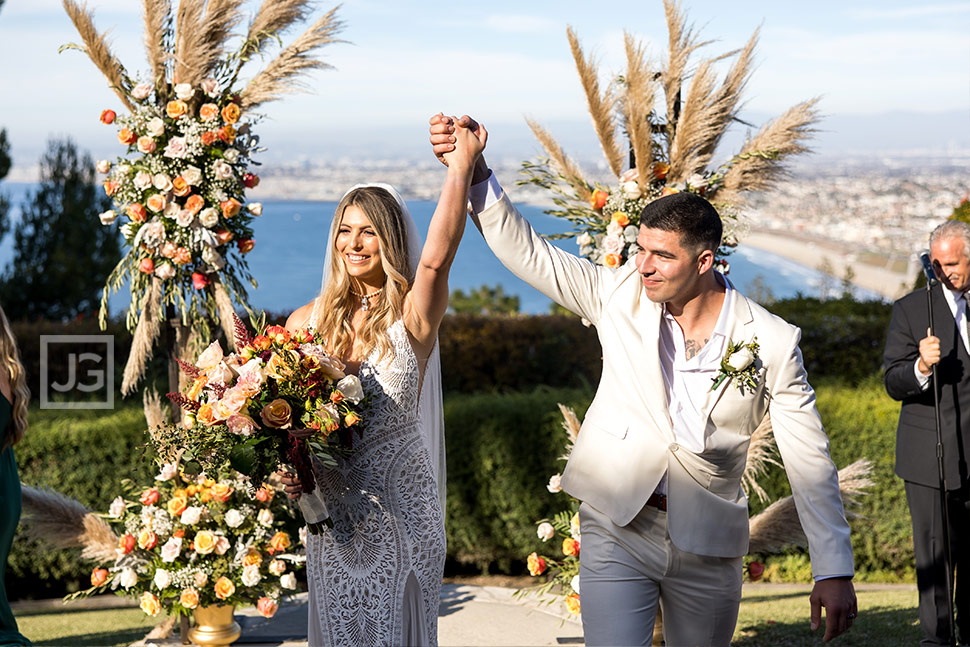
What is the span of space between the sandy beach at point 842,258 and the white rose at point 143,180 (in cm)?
3706

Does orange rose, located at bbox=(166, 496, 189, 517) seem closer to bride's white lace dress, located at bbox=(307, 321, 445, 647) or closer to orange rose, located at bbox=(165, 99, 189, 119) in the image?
bride's white lace dress, located at bbox=(307, 321, 445, 647)

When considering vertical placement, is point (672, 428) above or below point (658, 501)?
above

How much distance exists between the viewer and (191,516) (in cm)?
534

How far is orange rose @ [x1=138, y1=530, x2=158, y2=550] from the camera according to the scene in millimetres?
5340

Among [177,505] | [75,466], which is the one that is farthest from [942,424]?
[75,466]

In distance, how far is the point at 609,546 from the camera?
3.26m

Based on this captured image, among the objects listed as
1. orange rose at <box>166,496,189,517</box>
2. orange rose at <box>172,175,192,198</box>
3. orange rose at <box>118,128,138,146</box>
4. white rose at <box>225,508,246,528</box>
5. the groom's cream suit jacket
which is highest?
orange rose at <box>118,128,138,146</box>

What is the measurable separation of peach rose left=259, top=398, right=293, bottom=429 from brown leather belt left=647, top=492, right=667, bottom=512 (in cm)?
123

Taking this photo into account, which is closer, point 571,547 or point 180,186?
point 571,547

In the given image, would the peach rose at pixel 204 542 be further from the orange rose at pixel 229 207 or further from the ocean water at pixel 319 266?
the ocean water at pixel 319 266

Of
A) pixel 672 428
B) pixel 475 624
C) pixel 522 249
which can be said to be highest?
pixel 522 249

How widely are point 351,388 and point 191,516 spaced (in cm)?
252

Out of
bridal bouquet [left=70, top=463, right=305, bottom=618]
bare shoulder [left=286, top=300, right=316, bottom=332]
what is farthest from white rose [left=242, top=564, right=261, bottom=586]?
bare shoulder [left=286, top=300, right=316, bottom=332]

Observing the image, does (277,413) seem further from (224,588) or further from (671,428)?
(224,588)
